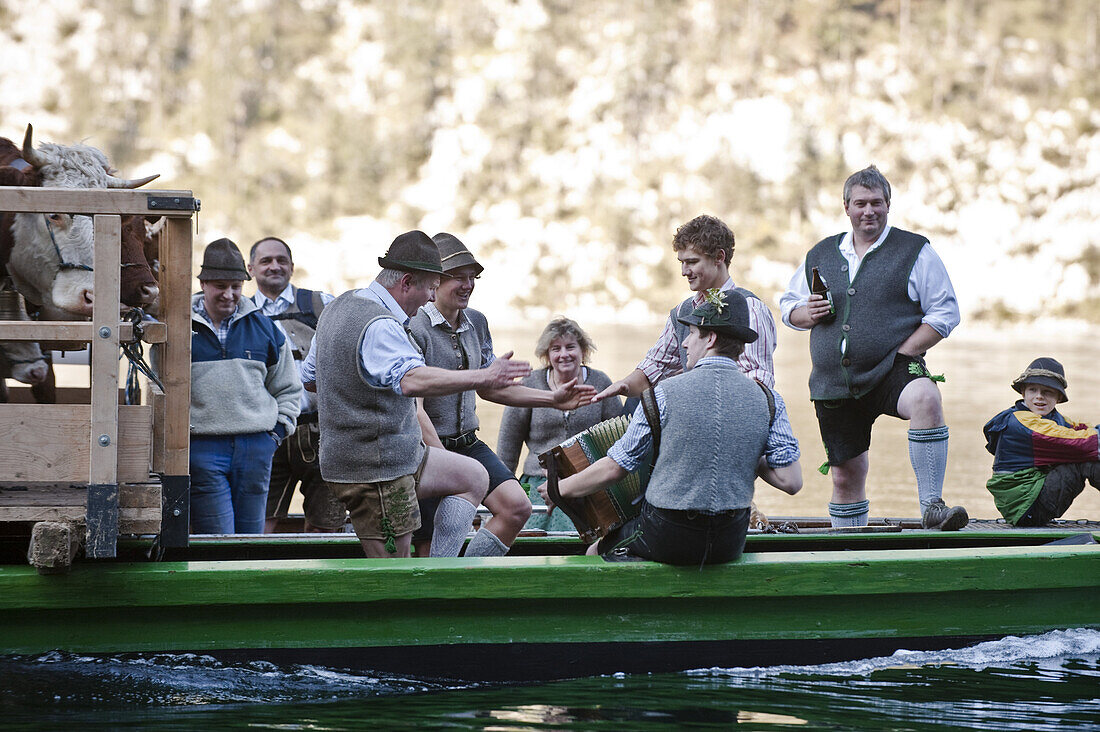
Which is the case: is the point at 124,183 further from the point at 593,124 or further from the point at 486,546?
the point at 593,124

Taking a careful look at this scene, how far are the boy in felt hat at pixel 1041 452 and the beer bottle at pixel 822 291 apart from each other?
1083 millimetres

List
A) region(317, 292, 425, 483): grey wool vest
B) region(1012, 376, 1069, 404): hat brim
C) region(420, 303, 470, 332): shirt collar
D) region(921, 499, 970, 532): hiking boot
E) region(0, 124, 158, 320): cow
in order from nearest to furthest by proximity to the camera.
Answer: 1. region(0, 124, 158, 320): cow
2. region(317, 292, 425, 483): grey wool vest
3. region(420, 303, 470, 332): shirt collar
4. region(921, 499, 970, 532): hiking boot
5. region(1012, 376, 1069, 404): hat brim

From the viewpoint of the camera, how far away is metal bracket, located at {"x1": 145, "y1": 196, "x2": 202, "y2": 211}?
472 centimetres

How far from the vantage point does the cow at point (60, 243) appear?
5.04 m

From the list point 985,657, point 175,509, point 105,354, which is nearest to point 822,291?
point 985,657

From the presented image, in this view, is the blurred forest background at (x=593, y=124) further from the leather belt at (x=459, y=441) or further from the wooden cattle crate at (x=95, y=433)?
the wooden cattle crate at (x=95, y=433)

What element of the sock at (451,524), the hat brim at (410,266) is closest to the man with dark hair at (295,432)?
the sock at (451,524)

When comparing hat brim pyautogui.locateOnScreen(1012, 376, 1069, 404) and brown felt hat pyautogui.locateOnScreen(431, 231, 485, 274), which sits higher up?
brown felt hat pyautogui.locateOnScreen(431, 231, 485, 274)

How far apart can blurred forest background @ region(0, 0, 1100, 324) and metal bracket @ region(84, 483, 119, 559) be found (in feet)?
210

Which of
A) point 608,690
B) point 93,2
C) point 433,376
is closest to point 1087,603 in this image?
point 608,690

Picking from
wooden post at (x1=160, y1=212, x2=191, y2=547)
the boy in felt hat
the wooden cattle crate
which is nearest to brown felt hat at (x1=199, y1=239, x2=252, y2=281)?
wooden post at (x1=160, y1=212, x2=191, y2=547)

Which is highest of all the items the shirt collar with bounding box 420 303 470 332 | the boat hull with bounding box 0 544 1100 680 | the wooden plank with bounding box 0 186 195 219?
the wooden plank with bounding box 0 186 195 219

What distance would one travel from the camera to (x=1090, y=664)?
579 cm

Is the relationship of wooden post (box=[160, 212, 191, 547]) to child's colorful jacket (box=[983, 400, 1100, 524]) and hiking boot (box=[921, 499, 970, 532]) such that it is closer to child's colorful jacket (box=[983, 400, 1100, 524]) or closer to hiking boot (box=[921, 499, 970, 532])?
hiking boot (box=[921, 499, 970, 532])
